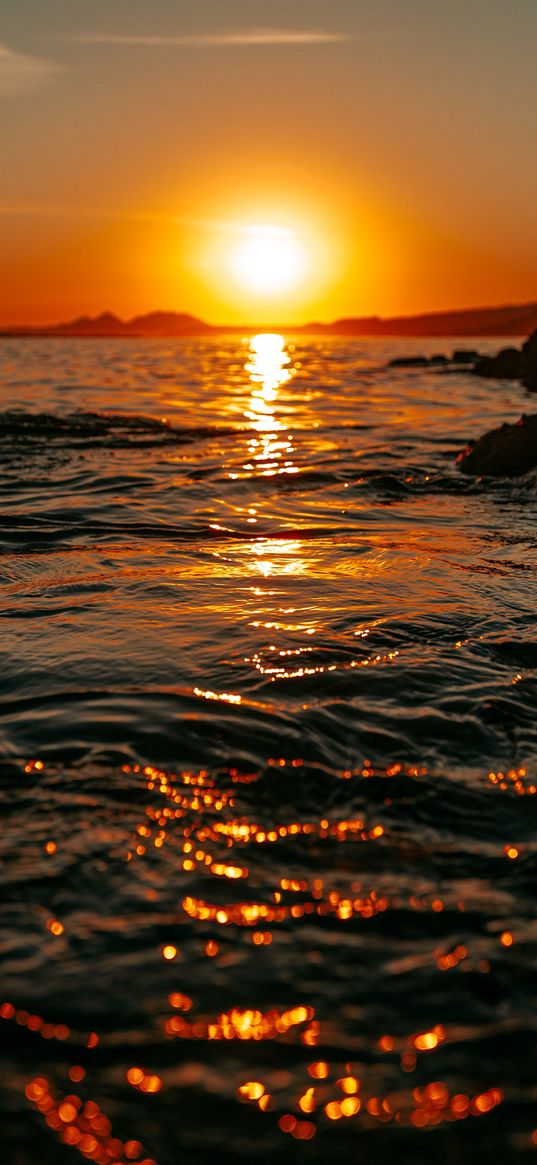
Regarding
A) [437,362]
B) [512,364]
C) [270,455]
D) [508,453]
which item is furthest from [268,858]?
[437,362]

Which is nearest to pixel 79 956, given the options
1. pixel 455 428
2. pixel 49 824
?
pixel 49 824

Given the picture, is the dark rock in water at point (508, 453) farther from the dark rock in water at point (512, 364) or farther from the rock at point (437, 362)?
the rock at point (437, 362)

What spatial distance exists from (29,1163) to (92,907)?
93 centimetres

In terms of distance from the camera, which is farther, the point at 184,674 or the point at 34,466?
the point at 34,466

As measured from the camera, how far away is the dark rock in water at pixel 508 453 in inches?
538

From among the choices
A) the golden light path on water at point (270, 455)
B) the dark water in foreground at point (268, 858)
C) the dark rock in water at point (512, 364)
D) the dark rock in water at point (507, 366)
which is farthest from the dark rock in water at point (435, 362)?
the dark water in foreground at point (268, 858)

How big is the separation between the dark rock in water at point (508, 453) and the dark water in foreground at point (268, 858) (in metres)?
5.68

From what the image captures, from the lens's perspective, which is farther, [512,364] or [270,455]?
[512,364]

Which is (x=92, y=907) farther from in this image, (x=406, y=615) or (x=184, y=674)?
(x=406, y=615)

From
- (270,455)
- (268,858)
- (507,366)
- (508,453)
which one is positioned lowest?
(270,455)

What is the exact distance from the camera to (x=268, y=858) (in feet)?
11.1

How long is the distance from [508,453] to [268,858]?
37.2ft

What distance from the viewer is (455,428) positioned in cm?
2097

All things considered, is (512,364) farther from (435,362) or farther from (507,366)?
(435,362)
